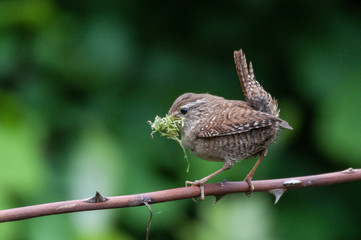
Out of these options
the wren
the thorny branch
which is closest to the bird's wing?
the wren

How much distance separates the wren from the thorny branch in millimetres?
148

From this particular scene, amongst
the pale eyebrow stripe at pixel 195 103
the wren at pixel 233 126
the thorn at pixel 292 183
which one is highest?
the pale eyebrow stripe at pixel 195 103

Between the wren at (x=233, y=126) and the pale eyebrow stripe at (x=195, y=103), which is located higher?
the pale eyebrow stripe at (x=195, y=103)

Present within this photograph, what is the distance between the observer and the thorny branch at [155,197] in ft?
5.83

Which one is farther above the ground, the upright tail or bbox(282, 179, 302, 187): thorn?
the upright tail

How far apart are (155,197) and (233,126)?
33.1 inches

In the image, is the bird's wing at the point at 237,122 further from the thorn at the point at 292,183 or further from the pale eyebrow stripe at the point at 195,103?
the thorn at the point at 292,183

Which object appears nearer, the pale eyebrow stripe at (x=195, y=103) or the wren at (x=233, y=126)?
the wren at (x=233, y=126)

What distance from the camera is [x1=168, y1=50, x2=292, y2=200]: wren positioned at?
2668mm

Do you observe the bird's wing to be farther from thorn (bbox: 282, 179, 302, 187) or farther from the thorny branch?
thorn (bbox: 282, 179, 302, 187)

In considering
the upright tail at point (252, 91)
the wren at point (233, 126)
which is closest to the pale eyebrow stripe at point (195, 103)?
the wren at point (233, 126)

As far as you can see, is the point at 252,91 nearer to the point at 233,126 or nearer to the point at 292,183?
the point at 233,126

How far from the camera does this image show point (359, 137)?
3.13 m

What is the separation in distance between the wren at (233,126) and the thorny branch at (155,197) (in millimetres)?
148
